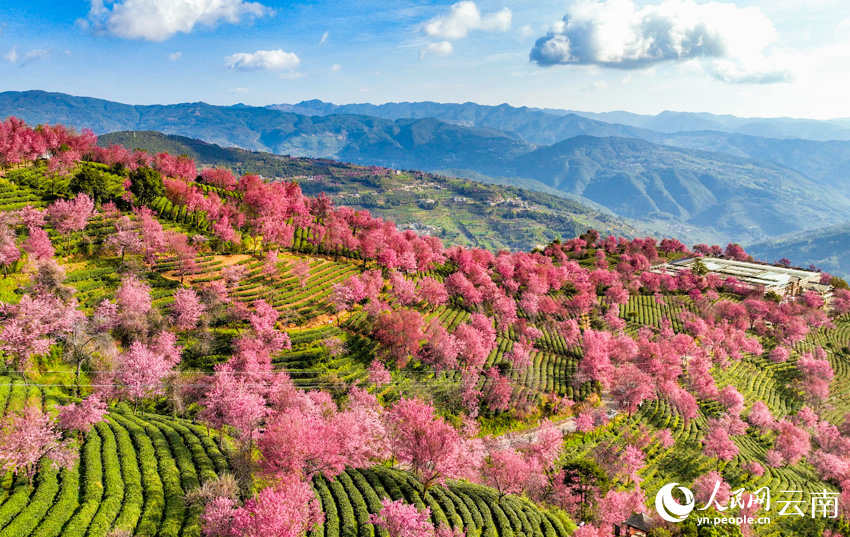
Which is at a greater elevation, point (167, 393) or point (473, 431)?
point (167, 393)

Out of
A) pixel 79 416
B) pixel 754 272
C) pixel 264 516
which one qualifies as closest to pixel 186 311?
pixel 79 416

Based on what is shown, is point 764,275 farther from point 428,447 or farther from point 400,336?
point 428,447

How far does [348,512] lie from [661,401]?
53.7 meters

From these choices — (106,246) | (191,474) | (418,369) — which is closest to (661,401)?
(418,369)

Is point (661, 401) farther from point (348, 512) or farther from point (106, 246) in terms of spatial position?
point (106, 246)

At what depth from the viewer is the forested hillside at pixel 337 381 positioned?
2777 centimetres

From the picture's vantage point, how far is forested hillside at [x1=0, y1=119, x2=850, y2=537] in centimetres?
2777

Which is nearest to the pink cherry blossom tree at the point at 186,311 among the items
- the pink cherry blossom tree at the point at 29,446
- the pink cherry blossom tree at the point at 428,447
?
the pink cherry blossom tree at the point at 29,446

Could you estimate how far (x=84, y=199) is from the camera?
56.9 m

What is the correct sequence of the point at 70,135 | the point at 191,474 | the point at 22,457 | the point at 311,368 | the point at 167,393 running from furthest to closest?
the point at 70,135 → the point at 311,368 → the point at 167,393 → the point at 191,474 → the point at 22,457

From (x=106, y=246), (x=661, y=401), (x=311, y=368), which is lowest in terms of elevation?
(x=661, y=401)

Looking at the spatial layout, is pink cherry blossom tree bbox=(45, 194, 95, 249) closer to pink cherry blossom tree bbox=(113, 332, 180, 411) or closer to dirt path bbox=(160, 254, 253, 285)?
dirt path bbox=(160, 254, 253, 285)

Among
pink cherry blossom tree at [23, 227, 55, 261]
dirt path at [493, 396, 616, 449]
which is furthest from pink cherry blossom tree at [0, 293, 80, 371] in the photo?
dirt path at [493, 396, 616, 449]

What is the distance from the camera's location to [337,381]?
46.5 meters
